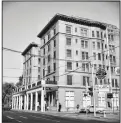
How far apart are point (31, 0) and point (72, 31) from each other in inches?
989

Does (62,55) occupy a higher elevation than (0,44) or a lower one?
higher

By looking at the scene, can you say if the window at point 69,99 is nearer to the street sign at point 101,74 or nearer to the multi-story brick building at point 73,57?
the multi-story brick building at point 73,57

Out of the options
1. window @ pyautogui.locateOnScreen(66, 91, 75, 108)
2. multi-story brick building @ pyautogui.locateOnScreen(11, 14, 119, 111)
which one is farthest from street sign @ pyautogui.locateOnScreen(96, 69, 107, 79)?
window @ pyautogui.locateOnScreen(66, 91, 75, 108)

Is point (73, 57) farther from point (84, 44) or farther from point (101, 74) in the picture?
point (101, 74)

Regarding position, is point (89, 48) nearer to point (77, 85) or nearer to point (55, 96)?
point (77, 85)

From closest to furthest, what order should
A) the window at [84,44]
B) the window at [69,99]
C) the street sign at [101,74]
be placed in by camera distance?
the street sign at [101,74] → the window at [69,99] → the window at [84,44]

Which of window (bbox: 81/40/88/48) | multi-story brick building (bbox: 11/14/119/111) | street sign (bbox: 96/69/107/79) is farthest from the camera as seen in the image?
window (bbox: 81/40/88/48)

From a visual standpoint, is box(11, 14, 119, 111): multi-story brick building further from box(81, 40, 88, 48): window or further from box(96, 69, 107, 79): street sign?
box(96, 69, 107, 79): street sign

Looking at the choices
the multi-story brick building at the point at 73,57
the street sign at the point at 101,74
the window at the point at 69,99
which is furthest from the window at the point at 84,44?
the street sign at the point at 101,74

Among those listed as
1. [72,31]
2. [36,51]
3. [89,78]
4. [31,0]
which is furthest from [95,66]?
[31,0]

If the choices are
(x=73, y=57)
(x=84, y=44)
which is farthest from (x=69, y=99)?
(x=84, y=44)

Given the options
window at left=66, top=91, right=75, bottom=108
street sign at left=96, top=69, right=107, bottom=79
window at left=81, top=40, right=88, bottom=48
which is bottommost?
window at left=66, top=91, right=75, bottom=108

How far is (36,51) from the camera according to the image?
160 ft

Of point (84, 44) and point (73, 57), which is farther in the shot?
point (84, 44)
